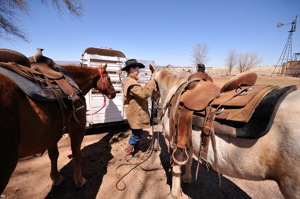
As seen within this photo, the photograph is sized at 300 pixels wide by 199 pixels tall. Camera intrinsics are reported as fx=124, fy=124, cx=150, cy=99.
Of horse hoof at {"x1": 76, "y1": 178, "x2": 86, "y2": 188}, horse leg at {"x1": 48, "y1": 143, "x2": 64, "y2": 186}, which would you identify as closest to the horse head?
horse leg at {"x1": 48, "y1": 143, "x2": 64, "y2": 186}

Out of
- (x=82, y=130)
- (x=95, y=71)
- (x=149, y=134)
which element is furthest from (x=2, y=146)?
(x=149, y=134)

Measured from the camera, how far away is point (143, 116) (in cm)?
289

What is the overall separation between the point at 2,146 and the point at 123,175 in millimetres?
2166

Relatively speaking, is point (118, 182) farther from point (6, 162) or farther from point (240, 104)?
point (240, 104)

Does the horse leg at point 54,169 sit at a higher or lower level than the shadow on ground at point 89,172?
higher

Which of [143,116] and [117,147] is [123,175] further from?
[143,116]

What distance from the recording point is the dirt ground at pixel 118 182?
2209 millimetres

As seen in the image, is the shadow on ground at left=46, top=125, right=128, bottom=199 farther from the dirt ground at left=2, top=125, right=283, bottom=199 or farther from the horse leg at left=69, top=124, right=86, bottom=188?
the horse leg at left=69, top=124, right=86, bottom=188

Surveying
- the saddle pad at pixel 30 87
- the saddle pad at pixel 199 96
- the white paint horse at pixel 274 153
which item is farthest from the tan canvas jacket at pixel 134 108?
the white paint horse at pixel 274 153

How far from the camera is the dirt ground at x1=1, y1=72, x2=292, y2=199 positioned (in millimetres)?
2209

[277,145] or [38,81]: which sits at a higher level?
[38,81]

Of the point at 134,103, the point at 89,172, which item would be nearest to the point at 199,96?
the point at 134,103

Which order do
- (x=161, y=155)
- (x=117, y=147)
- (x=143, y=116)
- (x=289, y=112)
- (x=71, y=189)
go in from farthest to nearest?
(x=117, y=147) → (x=161, y=155) → (x=143, y=116) → (x=71, y=189) → (x=289, y=112)

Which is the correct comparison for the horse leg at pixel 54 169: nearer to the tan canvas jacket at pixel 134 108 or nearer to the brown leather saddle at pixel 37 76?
the brown leather saddle at pixel 37 76
